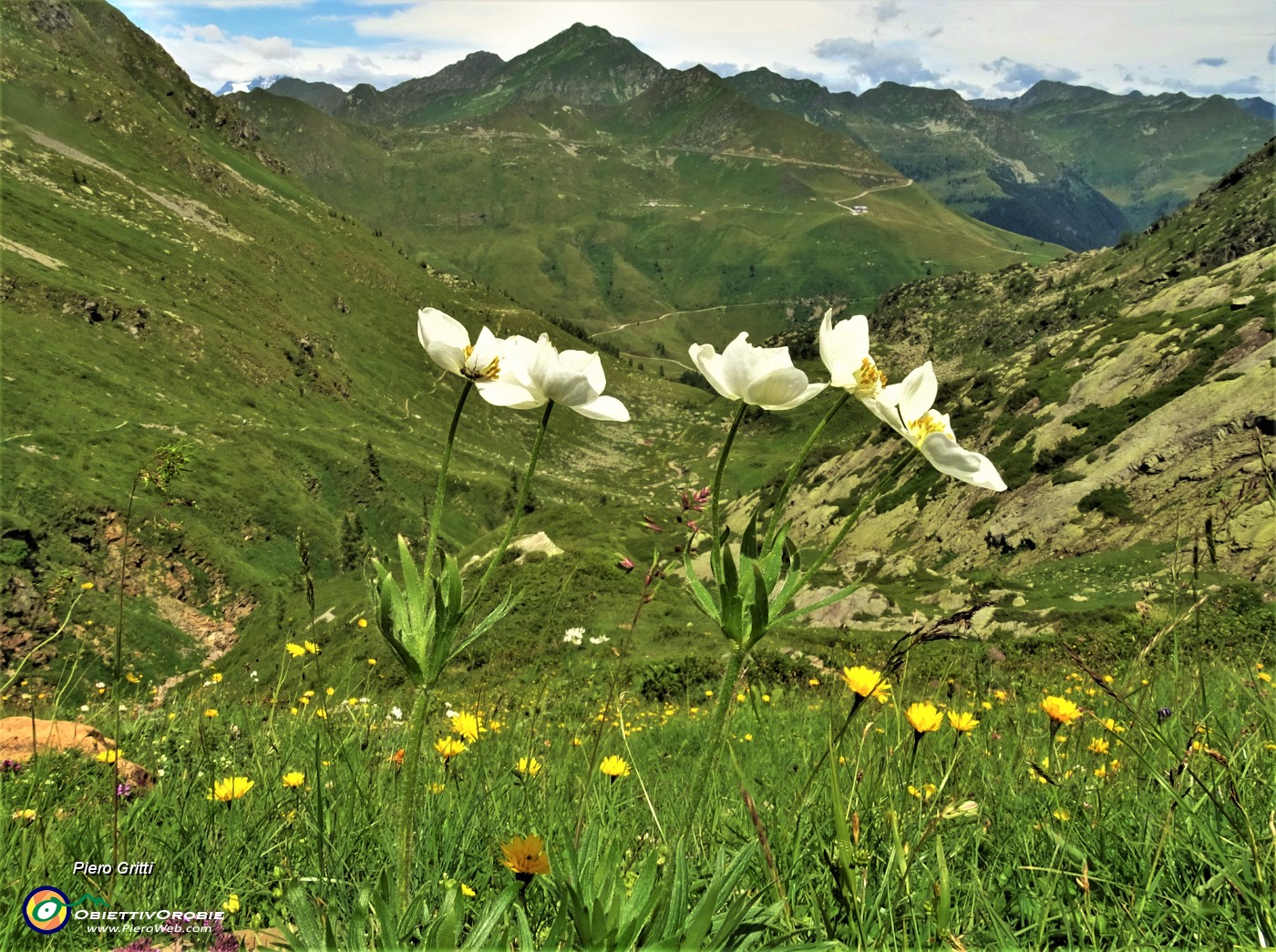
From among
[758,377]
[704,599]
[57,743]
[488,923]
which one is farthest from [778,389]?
[57,743]

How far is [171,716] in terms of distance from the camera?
6008mm

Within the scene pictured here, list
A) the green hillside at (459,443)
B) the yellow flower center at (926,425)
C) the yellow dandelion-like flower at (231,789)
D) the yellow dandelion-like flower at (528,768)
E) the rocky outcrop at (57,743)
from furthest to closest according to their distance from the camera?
the green hillside at (459,443) < the rocky outcrop at (57,743) < the yellow dandelion-like flower at (528,768) < the yellow dandelion-like flower at (231,789) < the yellow flower center at (926,425)

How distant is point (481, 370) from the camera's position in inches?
103

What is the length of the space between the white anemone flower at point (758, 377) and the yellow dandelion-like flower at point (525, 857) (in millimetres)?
1556

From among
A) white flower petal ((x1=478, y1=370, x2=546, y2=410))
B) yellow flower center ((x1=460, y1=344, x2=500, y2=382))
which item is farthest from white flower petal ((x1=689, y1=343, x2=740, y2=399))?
yellow flower center ((x1=460, y1=344, x2=500, y2=382))

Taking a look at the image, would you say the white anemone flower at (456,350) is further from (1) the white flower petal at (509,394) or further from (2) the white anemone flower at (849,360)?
(2) the white anemone flower at (849,360)

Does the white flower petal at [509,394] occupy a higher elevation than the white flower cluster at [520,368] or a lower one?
lower

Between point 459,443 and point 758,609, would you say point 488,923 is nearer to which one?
point 758,609

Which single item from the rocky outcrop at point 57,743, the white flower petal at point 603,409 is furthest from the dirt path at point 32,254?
the white flower petal at point 603,409

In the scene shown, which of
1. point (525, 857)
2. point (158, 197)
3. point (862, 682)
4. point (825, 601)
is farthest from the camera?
point (158, 197)

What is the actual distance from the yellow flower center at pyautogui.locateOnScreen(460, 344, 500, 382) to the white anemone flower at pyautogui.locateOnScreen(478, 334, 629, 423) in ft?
0.13

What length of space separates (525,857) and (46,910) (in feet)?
5.58

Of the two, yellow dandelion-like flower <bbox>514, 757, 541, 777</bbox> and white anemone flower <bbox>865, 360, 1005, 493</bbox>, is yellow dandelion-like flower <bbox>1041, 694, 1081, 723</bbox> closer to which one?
white anemone flower <bbox>865, 360, 1005, 493</bbox>

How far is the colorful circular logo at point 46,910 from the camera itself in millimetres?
2328
